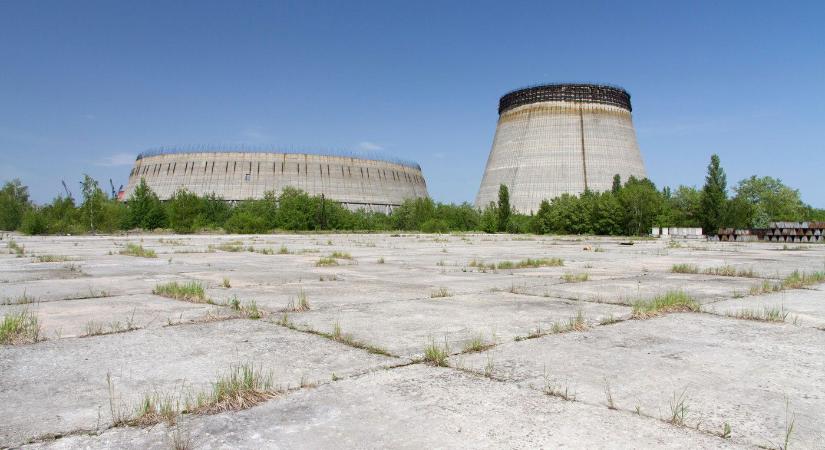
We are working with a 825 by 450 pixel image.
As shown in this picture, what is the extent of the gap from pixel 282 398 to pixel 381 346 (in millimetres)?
1198

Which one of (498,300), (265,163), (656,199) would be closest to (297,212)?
(265,163)

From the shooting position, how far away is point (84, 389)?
9.59 ft

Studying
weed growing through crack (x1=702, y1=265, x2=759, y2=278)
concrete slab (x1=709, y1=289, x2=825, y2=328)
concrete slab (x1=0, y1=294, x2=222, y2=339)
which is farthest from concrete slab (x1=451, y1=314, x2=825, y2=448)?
weed growing through crack (x1=702, y1=265, x2=759, y2=278)

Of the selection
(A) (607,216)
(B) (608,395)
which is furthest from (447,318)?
(A) (607,216)

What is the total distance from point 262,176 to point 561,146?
144ft

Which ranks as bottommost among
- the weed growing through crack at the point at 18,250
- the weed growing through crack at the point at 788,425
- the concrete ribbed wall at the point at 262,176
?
the weed growing through crack at the point at 788,425

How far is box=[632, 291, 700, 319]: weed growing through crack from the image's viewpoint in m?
5.26

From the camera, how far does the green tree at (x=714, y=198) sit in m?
53.3

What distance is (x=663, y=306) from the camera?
5.55 m

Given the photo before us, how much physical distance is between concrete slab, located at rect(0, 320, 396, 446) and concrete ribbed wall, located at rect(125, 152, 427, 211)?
260 feet

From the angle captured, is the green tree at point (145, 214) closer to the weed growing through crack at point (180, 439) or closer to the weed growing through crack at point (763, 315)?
the weed growing through crack at point (763, 315)

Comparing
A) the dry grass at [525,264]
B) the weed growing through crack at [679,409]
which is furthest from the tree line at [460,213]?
the weed growing through crack at [679,409]

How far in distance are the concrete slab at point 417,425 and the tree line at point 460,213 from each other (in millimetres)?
49011

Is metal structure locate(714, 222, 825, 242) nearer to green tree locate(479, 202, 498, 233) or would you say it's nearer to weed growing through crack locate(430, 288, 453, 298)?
green tree locate(479, 202, 498, 233)
